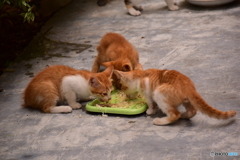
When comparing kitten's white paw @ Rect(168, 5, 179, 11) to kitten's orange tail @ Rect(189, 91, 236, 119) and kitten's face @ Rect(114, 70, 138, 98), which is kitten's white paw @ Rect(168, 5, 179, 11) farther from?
kitten's orange tail @ Rect(189, 91, 236, 119)

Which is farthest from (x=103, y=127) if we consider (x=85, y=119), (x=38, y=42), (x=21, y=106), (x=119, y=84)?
(x=38, y=42)

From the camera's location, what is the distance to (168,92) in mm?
3924

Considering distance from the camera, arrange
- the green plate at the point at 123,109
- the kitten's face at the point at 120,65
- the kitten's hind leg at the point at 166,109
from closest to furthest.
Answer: the kitten's hind leg at the point at 166,109 → the green plate at the point at 123,109 → the kitten's face at the point at 120,65

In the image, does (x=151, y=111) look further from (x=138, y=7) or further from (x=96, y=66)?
(x=138, y=7)

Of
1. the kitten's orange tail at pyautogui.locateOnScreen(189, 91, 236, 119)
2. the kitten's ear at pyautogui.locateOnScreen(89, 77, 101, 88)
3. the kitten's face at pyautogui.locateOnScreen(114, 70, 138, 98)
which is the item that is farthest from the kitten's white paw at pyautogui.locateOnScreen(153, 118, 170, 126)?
the kitten's ear at pyautogui.locateOnScreen(89, 77, 101, 88)

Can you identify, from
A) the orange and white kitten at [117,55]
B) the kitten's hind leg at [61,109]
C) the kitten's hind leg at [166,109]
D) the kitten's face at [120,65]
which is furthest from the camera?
the orange and white kitten at [117,55]

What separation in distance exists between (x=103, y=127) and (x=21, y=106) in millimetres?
1295

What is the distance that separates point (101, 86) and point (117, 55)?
91 cm

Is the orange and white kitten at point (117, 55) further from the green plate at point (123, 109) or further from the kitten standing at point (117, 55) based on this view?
the green plate at point (123, 109)

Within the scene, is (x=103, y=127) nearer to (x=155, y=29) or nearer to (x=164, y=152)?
(x=164, y=152)

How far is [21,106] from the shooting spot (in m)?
4.80

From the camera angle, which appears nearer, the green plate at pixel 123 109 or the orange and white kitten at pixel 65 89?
the green plate at pixel 123 109

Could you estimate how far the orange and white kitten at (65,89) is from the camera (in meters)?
4.47

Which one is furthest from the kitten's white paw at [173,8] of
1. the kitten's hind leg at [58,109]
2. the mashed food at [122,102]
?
the kitten's hind leg at [58,109]
